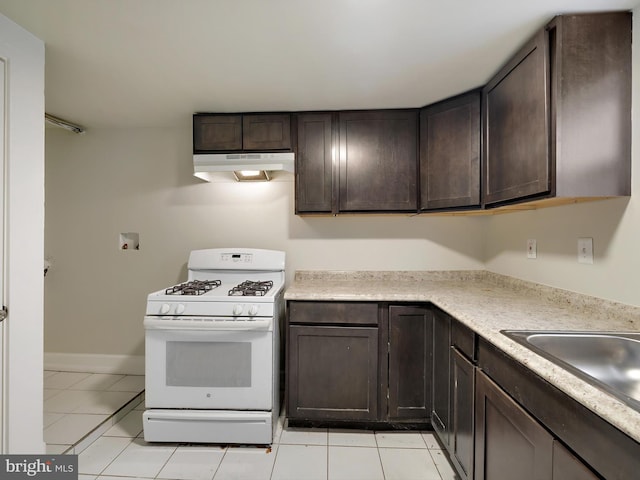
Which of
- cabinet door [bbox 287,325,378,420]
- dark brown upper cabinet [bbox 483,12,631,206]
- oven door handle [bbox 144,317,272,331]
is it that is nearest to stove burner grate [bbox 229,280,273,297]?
oven door handle [bbox 144,317,272,331]

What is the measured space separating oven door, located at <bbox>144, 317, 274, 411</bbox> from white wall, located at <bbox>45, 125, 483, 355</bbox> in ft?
2.80

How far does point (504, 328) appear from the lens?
119cm

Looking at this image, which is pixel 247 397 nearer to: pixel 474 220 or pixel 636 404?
pixel 636 404

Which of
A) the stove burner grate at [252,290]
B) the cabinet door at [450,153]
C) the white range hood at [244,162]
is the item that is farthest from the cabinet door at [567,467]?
the white range hood at [244,162]

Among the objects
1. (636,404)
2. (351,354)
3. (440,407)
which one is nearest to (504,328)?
(636,404)

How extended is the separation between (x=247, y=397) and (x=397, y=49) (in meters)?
2.02

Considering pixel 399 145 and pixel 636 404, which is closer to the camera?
pixel 636 404

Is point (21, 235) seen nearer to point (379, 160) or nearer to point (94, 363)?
point (94, 363)

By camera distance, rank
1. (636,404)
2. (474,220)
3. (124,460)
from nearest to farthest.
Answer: (636,404) < (124,460) < (474,220)

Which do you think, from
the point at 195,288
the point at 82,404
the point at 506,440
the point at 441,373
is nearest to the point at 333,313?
the point at 441,373

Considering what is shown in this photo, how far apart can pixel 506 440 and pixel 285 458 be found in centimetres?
117

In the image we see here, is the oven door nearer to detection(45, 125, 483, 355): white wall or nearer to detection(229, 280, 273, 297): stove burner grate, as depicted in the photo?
detection(229, 280, 273, 297): stove burner grate

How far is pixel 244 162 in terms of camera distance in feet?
6.75

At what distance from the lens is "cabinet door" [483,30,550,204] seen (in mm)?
1269
